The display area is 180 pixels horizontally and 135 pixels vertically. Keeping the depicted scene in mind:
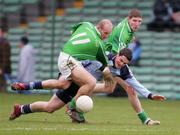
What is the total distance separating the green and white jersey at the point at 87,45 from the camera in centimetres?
1739

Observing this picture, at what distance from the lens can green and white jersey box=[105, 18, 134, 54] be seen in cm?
1823

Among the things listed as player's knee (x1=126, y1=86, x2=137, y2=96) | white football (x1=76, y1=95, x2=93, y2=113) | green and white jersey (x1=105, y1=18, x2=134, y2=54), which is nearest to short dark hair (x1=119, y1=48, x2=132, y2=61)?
green and white jersey (x1=105, y1=18, x2=134, y2=54)

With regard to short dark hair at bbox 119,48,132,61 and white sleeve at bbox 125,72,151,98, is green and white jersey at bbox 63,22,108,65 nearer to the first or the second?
short dark hair at bbox 119,48,132,61

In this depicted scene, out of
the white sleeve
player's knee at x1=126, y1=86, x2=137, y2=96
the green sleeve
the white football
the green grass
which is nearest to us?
the green grass

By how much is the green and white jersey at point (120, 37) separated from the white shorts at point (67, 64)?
1.19m

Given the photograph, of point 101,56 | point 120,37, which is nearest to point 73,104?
point 101,56

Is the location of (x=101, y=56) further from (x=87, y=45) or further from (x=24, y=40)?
(x=24, y=40)

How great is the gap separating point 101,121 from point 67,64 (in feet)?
6.54

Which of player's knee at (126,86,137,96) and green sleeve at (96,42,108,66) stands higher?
green sleeve at (96,42,108,66)

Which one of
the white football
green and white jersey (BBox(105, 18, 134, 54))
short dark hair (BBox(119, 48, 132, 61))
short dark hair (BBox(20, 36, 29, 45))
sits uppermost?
green and white jersey (BBox(105, 18, 134, 54))

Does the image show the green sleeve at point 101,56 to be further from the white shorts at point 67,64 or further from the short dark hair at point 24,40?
the short dark hair at point 24,40

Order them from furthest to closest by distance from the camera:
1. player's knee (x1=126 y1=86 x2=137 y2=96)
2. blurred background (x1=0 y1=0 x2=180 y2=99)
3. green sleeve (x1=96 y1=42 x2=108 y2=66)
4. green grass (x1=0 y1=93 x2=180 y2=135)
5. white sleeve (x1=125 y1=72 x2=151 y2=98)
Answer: blurred background (x1=0 y1=0 x2=180 y2=99), player's knee (x1=126 y1=86 x2=137 y2=96), white sleeve (x1=125 y1=72 x2=151 y2=98), green sleeve (x1=96 y1=42 x2=108 y2=66), green grass (x1=0 y1=93 x2=180 y2=135)

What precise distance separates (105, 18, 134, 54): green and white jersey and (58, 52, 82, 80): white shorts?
1.19 m

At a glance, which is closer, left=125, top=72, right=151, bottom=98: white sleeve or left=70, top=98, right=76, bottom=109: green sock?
left=70, top=98, right=76, bottom=109: green sock
